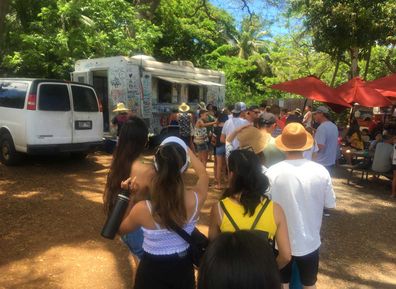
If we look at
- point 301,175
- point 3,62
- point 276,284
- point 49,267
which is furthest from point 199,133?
point 3,62

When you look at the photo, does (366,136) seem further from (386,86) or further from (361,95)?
(361,95)

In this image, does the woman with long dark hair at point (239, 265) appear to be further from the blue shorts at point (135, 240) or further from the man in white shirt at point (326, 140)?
the man in white shirt at point (326, 140)

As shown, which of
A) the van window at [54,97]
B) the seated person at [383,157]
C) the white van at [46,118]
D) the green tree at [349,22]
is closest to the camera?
the seated person at [383,157]

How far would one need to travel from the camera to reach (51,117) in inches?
338

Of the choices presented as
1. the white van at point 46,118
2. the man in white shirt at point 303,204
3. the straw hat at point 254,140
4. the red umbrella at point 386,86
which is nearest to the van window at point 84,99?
the white van at point 46,118

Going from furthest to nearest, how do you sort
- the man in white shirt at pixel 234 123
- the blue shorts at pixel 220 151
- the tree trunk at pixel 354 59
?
the tree trunk at pixel 354 59
the blue shorts at pixel 220 151
the man in white shirt at pixel 234 123

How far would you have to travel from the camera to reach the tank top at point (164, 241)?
92.1 inches

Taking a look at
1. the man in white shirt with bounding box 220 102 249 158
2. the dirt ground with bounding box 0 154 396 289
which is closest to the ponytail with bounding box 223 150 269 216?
the dirt ground with bounding box 0 154 396 289

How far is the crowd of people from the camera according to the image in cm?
111

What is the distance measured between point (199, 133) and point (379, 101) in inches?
164

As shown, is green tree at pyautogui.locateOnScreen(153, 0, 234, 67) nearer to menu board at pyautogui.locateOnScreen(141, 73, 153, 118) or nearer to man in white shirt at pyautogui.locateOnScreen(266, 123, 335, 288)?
menu board at pyautogui.locateOnScreen(141, 73, 153, 118)

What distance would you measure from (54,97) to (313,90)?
5772 mm

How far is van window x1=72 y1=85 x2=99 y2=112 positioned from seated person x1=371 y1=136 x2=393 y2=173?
20.7ft

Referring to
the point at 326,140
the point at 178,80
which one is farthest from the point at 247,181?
the point at 178,80
